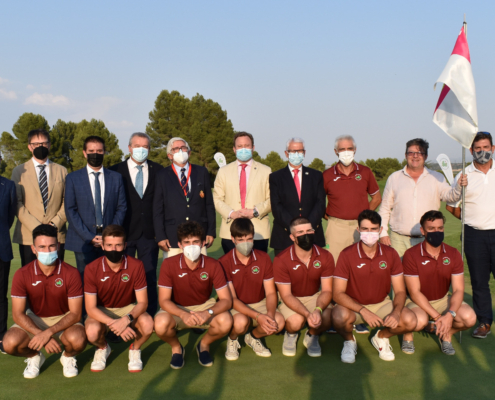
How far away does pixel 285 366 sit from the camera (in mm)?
4246

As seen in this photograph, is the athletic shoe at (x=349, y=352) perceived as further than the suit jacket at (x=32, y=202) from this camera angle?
No

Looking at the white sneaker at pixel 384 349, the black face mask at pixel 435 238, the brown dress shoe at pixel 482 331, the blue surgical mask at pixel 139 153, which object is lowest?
the brown dress shoe at pixel 482 331

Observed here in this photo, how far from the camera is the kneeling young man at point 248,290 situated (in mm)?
4516

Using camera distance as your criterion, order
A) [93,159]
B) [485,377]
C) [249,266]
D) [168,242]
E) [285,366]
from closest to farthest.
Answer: [485,377]
[285,366]
[249,266]
[93,159]
[168,242]

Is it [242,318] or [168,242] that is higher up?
[168,242]

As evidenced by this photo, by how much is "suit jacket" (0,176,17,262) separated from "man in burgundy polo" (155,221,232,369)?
1.76 metres

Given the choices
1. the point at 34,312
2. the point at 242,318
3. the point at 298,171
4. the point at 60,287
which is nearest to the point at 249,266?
the point at 242,318

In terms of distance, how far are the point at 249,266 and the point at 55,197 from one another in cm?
249

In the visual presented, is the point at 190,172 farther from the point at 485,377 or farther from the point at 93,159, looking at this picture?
the point at 485,377

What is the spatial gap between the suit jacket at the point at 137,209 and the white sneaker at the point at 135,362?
1661mm

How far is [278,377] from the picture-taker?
3992 mm

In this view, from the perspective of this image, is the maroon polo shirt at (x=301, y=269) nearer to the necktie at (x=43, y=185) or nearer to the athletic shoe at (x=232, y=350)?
the athletic shoe at (x=232, y=350)

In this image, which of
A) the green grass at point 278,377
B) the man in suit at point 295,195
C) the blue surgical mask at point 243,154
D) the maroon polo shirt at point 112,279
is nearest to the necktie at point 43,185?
the maroon polo shirt at point 112,279

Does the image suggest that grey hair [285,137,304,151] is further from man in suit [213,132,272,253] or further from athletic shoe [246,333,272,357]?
athletic shoe [246,333,272,357]
